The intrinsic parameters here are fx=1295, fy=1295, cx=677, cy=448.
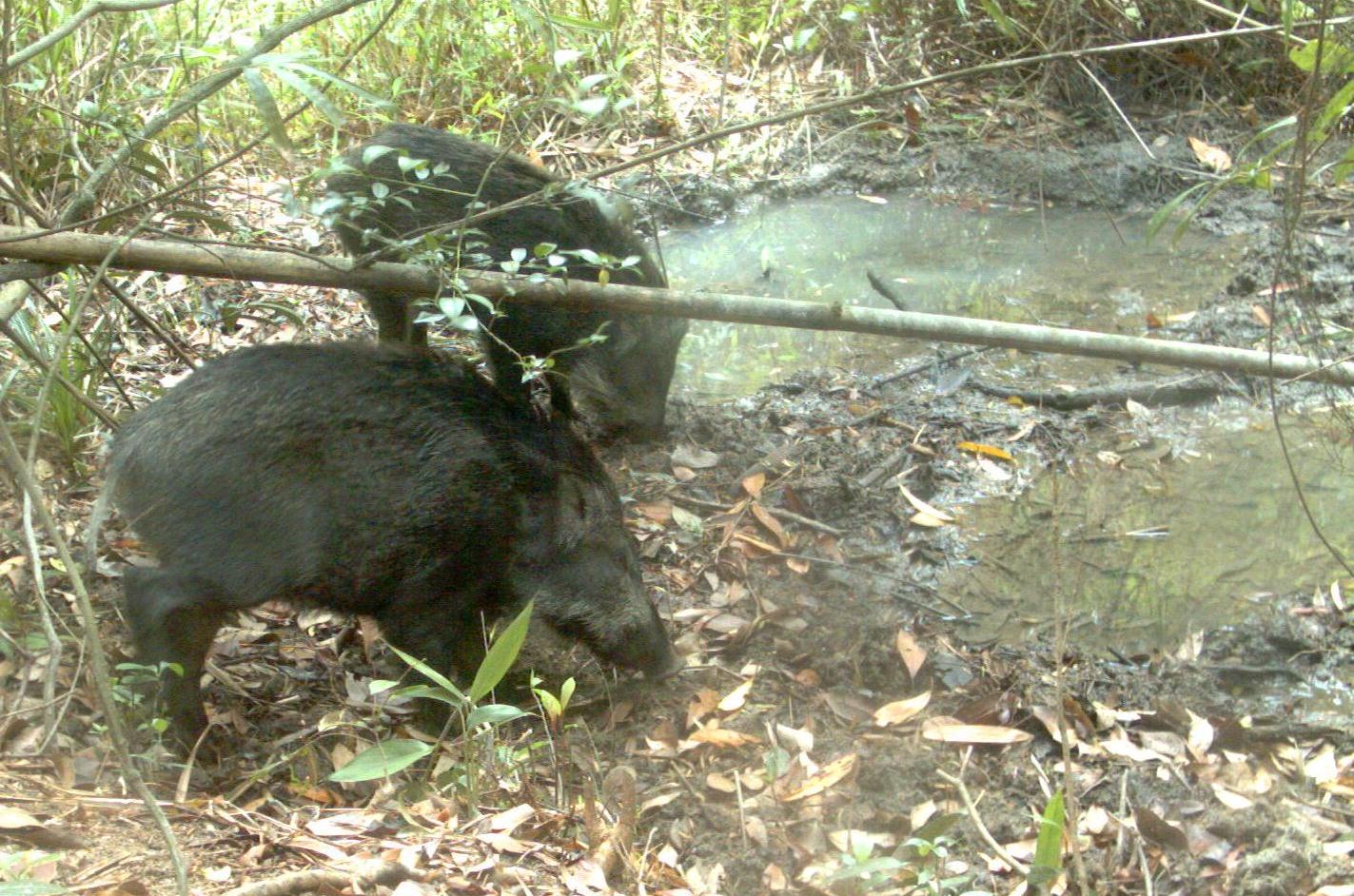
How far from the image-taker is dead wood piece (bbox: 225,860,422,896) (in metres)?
2.64

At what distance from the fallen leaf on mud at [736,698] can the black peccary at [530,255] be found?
1.68 m

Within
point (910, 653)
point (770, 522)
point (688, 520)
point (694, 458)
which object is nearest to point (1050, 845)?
point (910, 653)

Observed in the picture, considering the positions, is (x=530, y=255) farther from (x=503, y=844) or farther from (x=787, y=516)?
(x=503, y=844)

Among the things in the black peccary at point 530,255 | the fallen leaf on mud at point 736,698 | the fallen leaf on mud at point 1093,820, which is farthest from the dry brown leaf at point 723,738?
the black peccary at point 530,255

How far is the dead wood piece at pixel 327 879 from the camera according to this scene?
2.64 m

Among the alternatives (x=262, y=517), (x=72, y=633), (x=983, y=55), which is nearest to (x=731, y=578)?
(x=262, y=517)

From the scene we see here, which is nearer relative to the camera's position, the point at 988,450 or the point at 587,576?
the point at 587,576

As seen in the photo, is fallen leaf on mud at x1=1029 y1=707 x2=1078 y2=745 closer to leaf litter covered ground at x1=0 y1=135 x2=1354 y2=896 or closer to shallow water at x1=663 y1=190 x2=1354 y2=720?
leaf litter covered ground at x1=0 y1=135 x2=1354 y2=896

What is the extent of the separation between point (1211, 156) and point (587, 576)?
550 cm

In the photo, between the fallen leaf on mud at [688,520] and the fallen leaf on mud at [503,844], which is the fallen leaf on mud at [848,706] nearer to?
the fallen leaf on mud at [688,520]

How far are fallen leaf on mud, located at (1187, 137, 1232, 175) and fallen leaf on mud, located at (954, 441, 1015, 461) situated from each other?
3.43 metres

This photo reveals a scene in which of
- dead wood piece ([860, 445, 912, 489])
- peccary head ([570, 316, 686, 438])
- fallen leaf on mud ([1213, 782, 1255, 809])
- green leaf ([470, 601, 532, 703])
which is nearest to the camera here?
green leaf ([470, 601, 532, 703])

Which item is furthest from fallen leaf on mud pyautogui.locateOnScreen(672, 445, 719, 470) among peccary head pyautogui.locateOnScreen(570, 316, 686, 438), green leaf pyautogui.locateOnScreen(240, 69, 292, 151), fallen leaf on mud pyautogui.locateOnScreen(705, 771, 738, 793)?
green leaf pyautogui.locateOnScreen(240, 69, 292, 151)

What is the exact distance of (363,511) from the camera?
12.2 feet
